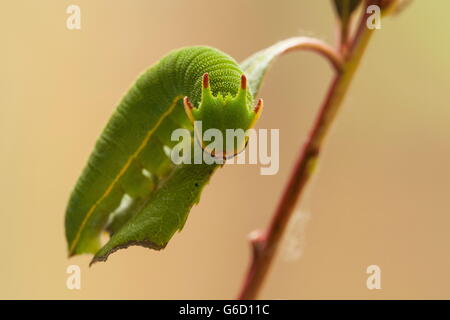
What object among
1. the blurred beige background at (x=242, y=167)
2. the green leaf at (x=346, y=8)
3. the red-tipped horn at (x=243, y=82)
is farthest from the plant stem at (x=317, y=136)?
the blurred beige background at (x=242, y=167)

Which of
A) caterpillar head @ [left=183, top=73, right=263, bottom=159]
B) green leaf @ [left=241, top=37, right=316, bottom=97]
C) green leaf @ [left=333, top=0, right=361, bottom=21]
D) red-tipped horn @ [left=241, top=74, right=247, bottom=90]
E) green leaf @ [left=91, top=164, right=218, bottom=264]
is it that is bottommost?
green leaf @ [left=91, top=164, right=218, bottom=264]

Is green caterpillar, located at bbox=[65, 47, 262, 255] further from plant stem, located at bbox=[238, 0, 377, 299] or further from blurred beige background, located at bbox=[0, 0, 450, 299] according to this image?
blurred beige background, located at bbox=[0, 0, 450, 299]

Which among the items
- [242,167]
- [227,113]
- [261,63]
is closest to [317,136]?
[261,63]

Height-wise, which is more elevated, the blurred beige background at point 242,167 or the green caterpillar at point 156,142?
the blurred beige background at point 242,167

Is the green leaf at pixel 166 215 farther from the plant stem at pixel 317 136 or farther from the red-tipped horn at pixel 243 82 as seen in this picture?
the plant stem at pixel 317 136

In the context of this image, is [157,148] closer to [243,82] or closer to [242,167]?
[243,82]

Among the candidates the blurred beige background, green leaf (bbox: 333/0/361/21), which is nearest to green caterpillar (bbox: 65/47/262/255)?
green leaf (bbox: 333/0/361/21)
